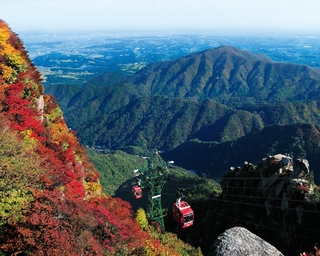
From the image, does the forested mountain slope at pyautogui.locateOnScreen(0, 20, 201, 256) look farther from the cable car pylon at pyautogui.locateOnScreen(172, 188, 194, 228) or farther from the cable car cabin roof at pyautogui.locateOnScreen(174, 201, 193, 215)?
the cable car cabin roof at pyautogui.locateOnScreen(174, 201, 193, 215)

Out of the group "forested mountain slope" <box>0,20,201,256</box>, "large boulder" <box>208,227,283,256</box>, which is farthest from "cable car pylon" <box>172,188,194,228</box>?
"large boulder" <box>208,227,283,256</box>

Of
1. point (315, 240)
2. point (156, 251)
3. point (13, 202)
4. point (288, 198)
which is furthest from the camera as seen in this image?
point (288, 198)

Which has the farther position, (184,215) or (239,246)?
(184,215)

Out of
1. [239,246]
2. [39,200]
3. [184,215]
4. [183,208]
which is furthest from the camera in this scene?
[183,208]

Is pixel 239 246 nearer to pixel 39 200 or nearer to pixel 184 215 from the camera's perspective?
pixel 184 215

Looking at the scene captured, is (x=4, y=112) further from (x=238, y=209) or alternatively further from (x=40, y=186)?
(x=238, y=209)

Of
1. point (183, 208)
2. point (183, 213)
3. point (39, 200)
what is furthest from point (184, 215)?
point (39, 200)

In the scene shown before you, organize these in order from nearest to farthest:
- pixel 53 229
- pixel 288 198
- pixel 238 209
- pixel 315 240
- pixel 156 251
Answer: pixel 53 229
pixel 156 251
pixel 315 240
pixel 288 198
pixel 238 209

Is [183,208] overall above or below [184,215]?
above

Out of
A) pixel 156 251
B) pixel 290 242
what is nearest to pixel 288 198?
pixel 290 242
